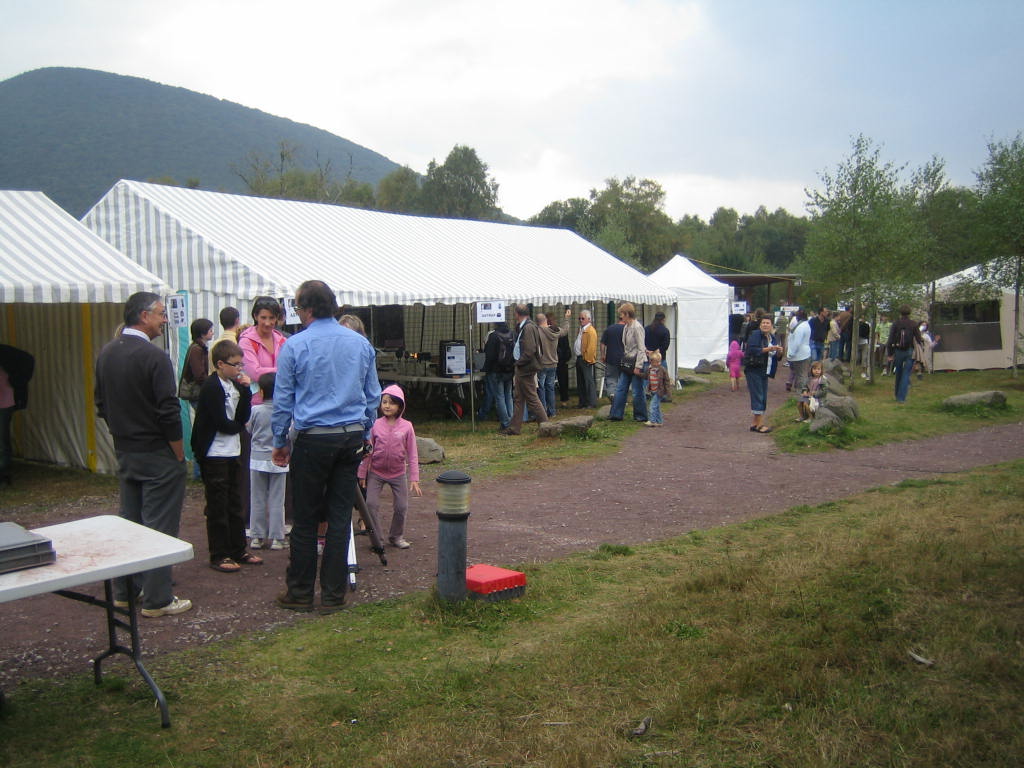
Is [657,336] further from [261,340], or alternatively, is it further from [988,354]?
[988,354]

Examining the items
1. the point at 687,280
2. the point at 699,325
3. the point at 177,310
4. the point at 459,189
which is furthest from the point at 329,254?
the point at 459,189

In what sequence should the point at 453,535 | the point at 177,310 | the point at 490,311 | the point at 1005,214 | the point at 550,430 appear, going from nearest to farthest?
the point at 453,535
the point at 177,310
the point at 550,430
the point at 490,311
the point at 1005,214

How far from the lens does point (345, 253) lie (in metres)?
12.4

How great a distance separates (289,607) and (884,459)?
26.5ft

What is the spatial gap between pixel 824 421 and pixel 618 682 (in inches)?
343

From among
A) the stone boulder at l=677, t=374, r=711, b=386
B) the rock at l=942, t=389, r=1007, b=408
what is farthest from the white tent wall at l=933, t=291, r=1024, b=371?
the rock at l=942, t=389, r=1007, b=408

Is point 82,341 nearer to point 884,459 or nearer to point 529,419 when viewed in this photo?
point 529,419

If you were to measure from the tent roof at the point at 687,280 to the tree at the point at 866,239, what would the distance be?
4067 mm

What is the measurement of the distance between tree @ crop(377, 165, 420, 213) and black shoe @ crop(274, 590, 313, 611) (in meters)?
75.8

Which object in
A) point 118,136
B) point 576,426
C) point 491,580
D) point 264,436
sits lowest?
point 491,580

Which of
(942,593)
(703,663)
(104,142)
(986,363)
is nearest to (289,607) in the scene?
(703,663)

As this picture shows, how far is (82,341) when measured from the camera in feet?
31.9

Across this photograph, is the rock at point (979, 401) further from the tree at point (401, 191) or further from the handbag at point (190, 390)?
the tree at point (401, 191)

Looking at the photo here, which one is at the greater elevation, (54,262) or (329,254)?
(329,254)
